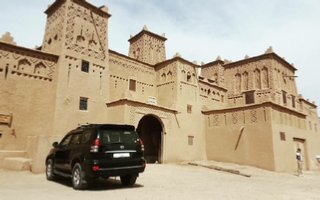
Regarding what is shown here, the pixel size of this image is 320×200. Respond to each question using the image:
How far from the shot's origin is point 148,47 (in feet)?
83.4

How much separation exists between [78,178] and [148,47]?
1985cm

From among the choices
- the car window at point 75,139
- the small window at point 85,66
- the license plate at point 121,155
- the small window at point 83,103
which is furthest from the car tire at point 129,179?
the small window at point 85,66

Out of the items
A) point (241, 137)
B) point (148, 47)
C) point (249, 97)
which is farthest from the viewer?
point (249, 97)

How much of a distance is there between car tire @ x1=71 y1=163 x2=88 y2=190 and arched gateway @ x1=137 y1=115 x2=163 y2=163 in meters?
13.0

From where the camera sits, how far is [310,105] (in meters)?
33.3

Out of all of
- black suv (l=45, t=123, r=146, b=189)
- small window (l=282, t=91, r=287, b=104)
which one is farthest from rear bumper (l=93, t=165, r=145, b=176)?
small window (l=282, t=91, r=287, b=104)

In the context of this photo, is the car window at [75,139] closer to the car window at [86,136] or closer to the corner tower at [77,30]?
the car window at [86,136]

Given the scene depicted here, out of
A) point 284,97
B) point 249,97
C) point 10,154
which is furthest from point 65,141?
point 284,97

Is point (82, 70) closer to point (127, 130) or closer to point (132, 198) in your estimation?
point (127, 130)

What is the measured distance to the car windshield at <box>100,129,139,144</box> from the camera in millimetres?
7168

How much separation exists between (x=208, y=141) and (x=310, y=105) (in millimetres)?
20156

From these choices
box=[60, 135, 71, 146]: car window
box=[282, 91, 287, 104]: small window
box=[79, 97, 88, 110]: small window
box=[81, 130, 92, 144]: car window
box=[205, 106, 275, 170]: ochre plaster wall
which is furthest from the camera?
box=[282, 91, 287, 104]: small window

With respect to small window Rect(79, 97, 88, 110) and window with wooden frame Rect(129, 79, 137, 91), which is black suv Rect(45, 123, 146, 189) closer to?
small window Rect(79, 97, 88, 110)

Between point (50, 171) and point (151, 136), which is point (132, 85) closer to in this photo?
point (151, 136)
